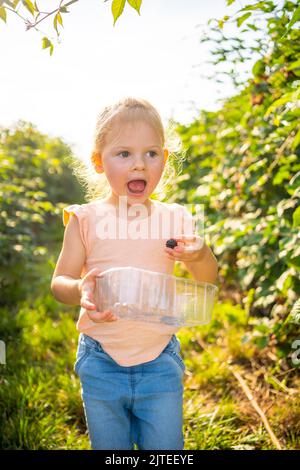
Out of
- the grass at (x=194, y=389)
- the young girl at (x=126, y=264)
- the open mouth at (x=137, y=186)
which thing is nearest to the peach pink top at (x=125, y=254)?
the young girl at (x=126, y=264)

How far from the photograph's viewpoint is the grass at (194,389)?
211 cm

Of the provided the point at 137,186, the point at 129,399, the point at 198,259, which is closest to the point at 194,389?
the point at 129,399

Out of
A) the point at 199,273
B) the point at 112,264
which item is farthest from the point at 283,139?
the point at 112,264

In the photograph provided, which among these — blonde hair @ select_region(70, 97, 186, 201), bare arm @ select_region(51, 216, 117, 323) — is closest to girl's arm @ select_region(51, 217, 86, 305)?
bare arm @ select_region(51, 216, 117, 323)

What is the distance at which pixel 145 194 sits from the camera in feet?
5.01

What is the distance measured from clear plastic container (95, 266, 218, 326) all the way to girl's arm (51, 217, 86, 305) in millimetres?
150

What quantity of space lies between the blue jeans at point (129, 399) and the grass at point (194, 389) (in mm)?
598

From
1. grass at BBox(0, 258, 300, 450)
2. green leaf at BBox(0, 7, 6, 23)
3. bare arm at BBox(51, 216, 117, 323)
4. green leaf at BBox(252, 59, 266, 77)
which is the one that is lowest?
grass at BBox(0, 258, 300, 450)

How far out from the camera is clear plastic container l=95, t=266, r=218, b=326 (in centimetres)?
138

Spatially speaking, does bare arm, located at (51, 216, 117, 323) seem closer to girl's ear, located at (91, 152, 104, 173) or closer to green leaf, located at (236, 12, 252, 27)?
girl's ear, located at (91, 152, 104, 173)

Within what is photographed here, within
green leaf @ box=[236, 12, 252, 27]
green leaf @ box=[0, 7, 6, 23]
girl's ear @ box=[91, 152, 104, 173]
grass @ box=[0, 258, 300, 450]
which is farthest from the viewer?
grass @ box=[0, 258, 300, 450]

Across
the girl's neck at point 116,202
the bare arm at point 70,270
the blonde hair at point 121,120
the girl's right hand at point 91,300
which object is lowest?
the girl's right hand at point 91,300

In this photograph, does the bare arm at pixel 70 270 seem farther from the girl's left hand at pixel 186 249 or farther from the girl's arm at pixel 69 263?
the girl's left hand at pixel 186 249
